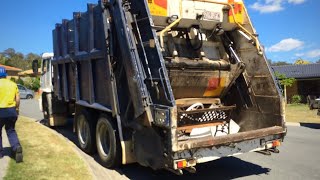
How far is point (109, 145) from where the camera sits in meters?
7.02

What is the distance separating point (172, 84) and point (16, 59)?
88.6 metres

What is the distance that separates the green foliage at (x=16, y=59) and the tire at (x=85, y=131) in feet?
265

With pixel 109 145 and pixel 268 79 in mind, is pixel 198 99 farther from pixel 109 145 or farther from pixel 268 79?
pixel 109 145

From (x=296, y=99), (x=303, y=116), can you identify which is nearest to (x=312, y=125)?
(x=303, y=116)

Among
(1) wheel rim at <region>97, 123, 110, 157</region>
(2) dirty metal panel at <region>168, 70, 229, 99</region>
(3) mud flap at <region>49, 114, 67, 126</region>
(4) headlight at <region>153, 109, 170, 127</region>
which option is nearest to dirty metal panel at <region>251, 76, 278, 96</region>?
(2) dirty metal panel at <region>168, 70, 229, 99</region>

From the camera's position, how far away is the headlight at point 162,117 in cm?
508

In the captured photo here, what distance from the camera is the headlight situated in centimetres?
508

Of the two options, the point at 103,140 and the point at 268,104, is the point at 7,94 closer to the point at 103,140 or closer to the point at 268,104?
the point at 103,140

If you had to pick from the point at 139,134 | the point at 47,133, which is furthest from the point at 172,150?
the point at 47,133

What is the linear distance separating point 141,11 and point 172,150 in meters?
2.22

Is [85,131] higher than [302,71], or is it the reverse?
[302,71]

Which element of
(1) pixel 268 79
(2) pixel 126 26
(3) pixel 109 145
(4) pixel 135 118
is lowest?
(3) pixel 109 145

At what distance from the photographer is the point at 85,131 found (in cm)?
834

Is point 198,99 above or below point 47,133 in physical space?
above
